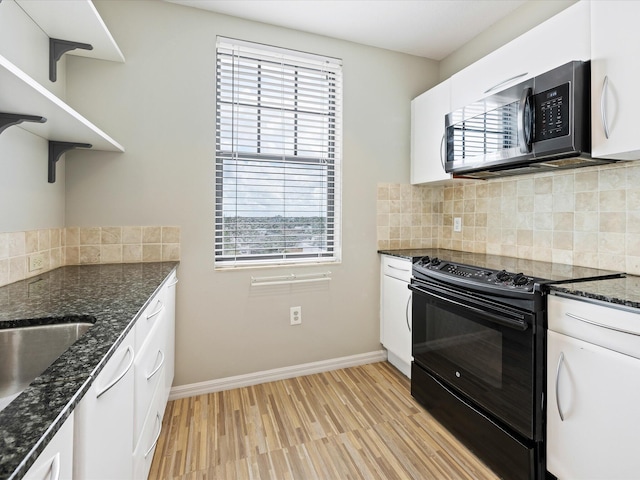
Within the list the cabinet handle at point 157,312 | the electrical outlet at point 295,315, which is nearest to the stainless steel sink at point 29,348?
the cabinet handle at point 157,312

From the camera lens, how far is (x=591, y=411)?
126cm

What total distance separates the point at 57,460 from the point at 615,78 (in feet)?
7.09

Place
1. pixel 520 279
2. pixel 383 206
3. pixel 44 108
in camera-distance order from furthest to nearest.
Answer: pixel 383 206
pixel 520 279
pixel 44 108

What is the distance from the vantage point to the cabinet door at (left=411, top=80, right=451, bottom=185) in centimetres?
242

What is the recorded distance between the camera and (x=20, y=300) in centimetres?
121

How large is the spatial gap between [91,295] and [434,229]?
2.56m

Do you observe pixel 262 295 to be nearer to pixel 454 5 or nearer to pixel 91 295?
pixel 91 295

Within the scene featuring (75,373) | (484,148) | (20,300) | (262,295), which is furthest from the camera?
(262,295)

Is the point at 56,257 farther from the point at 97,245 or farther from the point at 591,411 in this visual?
the point at 591,411

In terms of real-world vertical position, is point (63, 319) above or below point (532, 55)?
below

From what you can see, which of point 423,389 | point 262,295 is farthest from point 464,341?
point 262,295

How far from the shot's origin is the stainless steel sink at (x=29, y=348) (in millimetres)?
968

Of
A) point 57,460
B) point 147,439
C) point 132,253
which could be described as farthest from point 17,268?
point 57,460

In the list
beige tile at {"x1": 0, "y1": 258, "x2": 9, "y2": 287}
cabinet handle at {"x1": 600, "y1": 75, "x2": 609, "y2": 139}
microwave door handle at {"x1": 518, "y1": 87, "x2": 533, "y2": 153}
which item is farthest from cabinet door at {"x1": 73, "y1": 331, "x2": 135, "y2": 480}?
cabinet handle at {"x1": 600, "y1": 75, "x2": 609, "y2": 139}
